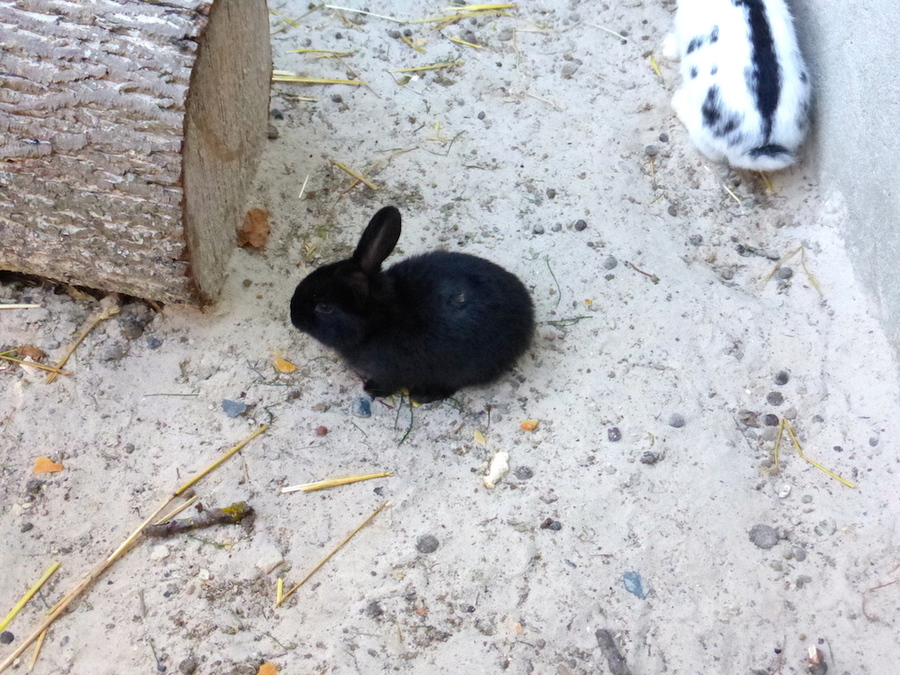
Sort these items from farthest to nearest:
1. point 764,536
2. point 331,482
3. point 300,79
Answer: point 300,79 < point 331,482 < point 764,536

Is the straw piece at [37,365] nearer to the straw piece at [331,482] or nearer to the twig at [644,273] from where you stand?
the straw piece at [331,482]

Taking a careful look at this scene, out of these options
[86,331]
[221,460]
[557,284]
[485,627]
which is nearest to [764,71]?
[557,284]

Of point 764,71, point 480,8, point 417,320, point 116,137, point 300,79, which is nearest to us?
point 116,137

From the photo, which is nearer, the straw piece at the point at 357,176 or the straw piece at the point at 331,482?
the straw piece at the point at 331,482

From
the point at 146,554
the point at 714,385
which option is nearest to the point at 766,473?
the point at 714,385

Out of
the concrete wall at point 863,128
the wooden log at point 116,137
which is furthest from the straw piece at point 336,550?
the concrete wall at point 863,128

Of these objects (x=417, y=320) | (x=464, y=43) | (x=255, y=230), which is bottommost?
(x=255, y=230)

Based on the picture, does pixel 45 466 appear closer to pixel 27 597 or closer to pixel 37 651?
pixel 27 597

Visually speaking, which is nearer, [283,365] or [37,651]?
[37,651]
